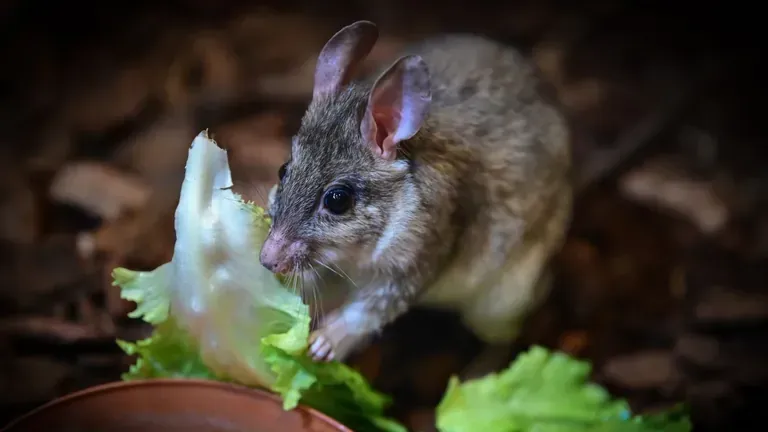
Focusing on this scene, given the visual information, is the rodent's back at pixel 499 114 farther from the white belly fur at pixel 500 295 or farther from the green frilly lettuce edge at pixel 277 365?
the green frilly lettuce edge at pixel 277 365

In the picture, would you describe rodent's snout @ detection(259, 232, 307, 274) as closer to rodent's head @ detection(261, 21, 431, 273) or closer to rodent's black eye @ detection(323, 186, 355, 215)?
rodent's head @ detection(261, 21, 431, 273)

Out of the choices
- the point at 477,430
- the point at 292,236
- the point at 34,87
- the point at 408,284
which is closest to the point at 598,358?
the point at 477,430

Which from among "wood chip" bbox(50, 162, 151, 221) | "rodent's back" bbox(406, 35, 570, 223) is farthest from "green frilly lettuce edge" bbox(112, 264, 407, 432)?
"wood chip" bbox(50, 162, 151, 221)

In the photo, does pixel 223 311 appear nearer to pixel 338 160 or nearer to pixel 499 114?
pixel 338 160

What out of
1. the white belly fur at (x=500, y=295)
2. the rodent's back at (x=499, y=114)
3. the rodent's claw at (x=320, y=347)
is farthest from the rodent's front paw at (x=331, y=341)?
the rodent's back at (x=499, y=114)

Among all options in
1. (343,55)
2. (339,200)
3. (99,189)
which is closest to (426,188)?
(339,200)
